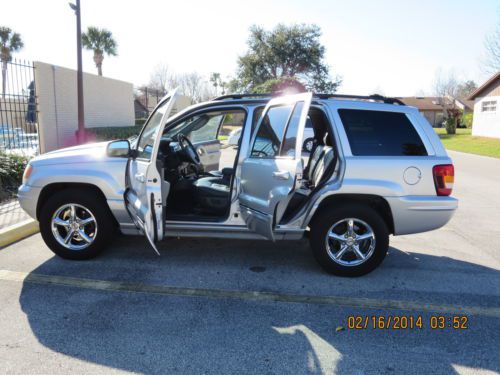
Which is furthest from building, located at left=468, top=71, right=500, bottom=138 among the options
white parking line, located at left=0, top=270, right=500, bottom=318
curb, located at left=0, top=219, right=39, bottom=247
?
curb, located at left=0, top=219, right=39, bottom=247

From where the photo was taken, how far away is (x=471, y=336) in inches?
124

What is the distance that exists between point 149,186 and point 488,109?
3211 cm

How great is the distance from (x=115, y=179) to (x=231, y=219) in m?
1.33

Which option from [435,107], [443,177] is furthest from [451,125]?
[443,177]

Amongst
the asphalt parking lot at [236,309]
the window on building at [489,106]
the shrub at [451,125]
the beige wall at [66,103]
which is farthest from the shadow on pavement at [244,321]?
the shrub at [451,125]

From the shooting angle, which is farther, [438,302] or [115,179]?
[115,179]

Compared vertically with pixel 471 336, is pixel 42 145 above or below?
above

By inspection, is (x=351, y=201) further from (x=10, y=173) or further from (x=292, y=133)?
(x=10, y=173)

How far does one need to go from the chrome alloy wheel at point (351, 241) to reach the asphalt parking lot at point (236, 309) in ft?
0.75

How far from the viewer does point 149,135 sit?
14.0ft

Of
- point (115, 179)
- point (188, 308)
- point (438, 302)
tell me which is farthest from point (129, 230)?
point (438, 302)

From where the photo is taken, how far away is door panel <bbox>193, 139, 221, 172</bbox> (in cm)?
655

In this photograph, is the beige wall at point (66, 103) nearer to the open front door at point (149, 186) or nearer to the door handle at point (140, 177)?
the open front door at point (149, 186)

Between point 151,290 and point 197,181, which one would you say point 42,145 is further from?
point 151,290
